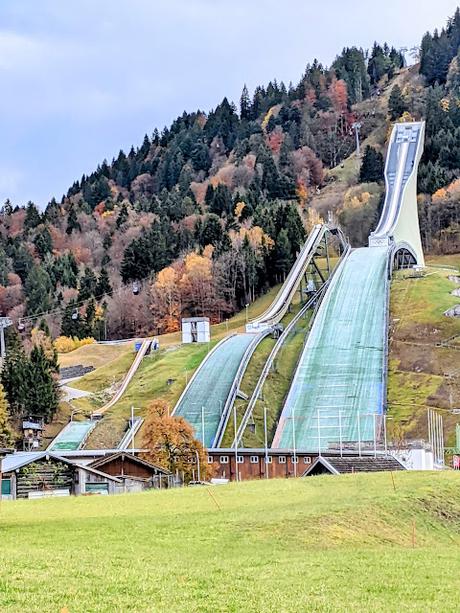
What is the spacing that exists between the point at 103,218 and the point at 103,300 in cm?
4417

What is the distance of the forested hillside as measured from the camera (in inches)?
3553

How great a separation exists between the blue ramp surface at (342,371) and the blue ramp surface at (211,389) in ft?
11.7

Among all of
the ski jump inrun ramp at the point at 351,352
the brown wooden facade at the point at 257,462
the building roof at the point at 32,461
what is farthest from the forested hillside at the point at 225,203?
the building roof at the point at 32,461

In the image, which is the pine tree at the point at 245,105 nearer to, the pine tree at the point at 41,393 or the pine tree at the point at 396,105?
the pine tree at the point at 396,105

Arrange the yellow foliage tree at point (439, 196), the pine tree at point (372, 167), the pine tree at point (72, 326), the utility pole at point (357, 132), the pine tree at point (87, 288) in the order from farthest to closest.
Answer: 1. the utility pole at point (357, 132)
2. the pine tree at point (372, 167)
3. the yellow foliage tree at point (439, 196)
4. the pine tree at point (87, 288)
5. the pine tree at point (72, 326)

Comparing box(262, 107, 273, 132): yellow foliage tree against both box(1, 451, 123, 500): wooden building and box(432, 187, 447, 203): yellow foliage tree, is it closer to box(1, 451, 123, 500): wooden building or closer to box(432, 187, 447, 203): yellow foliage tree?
box(432, 187, 447, 203): yellow foliage tree

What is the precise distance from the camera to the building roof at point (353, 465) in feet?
129

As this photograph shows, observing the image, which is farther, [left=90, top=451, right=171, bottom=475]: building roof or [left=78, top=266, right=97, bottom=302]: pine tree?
[left=78, top=266, right=97, bottom=302]: pine tree

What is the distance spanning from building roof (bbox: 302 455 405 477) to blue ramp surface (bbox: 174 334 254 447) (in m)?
12.8

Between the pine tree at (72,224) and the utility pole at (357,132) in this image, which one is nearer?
the pine tree at (72,224)

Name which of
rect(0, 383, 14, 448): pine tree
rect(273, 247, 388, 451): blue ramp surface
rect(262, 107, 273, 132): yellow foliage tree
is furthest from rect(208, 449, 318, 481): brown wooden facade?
rect(262, 107, 273, 132): yellow foliage tree

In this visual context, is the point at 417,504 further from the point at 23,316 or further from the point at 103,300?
the point at 23,316

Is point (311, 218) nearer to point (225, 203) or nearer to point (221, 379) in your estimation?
point (225, 203)

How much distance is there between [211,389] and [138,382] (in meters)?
6.66
